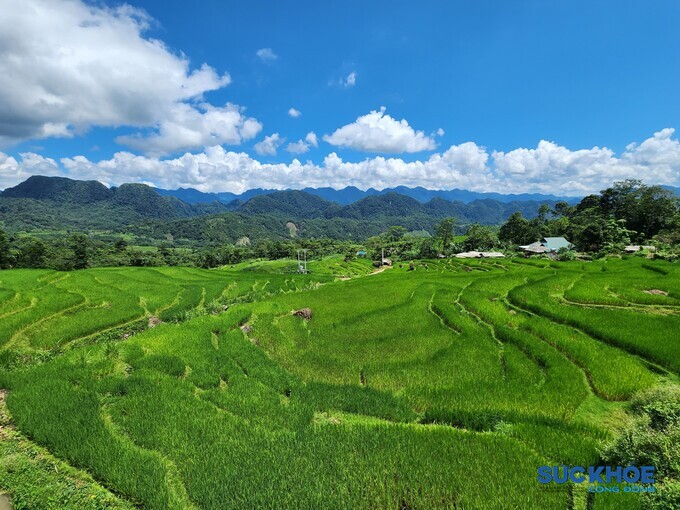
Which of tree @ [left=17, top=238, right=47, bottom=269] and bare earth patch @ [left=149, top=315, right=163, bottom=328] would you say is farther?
tree @ [left=17, top=238, right=47, bottom=269]

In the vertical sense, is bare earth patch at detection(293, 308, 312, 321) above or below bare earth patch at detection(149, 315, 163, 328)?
above

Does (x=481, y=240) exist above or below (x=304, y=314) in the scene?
below

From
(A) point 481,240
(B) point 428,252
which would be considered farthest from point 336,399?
(A) point 481,240

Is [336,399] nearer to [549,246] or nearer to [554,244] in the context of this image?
[549,246]

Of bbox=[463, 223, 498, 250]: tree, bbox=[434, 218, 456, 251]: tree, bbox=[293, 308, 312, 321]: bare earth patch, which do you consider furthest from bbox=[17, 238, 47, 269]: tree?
bbox=[463, 223, 498, 250]: tree

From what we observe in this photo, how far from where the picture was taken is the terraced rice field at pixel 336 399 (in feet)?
20.3

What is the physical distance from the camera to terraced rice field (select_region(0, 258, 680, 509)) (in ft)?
20.3

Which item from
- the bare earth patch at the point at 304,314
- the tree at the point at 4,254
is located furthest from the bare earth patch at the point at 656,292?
the tree at the point at 4,254

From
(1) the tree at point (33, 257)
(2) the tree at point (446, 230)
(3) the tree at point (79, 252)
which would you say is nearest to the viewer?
(1) the tree at point (33, 257)

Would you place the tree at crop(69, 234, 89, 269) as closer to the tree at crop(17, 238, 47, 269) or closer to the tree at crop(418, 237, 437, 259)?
the tree at crop(17, 238, 47, 269)

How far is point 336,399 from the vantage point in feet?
31.4

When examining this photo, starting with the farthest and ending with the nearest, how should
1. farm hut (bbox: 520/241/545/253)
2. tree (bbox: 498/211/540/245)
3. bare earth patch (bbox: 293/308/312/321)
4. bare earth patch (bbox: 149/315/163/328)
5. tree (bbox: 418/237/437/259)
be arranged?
tree (bbox: 498/211/540/245) < tree (bbox: 418/237/437/259) < farm hut (bbox: 520/241/545/253) < bare earth patch (bbox: 149/315/163/328) < bare earth patch (bbox: 293/308/312/321)

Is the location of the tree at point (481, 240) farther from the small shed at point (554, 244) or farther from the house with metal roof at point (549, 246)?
the small shed at point (554, 244)

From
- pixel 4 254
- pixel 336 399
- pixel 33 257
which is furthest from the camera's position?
pixel 33 257
